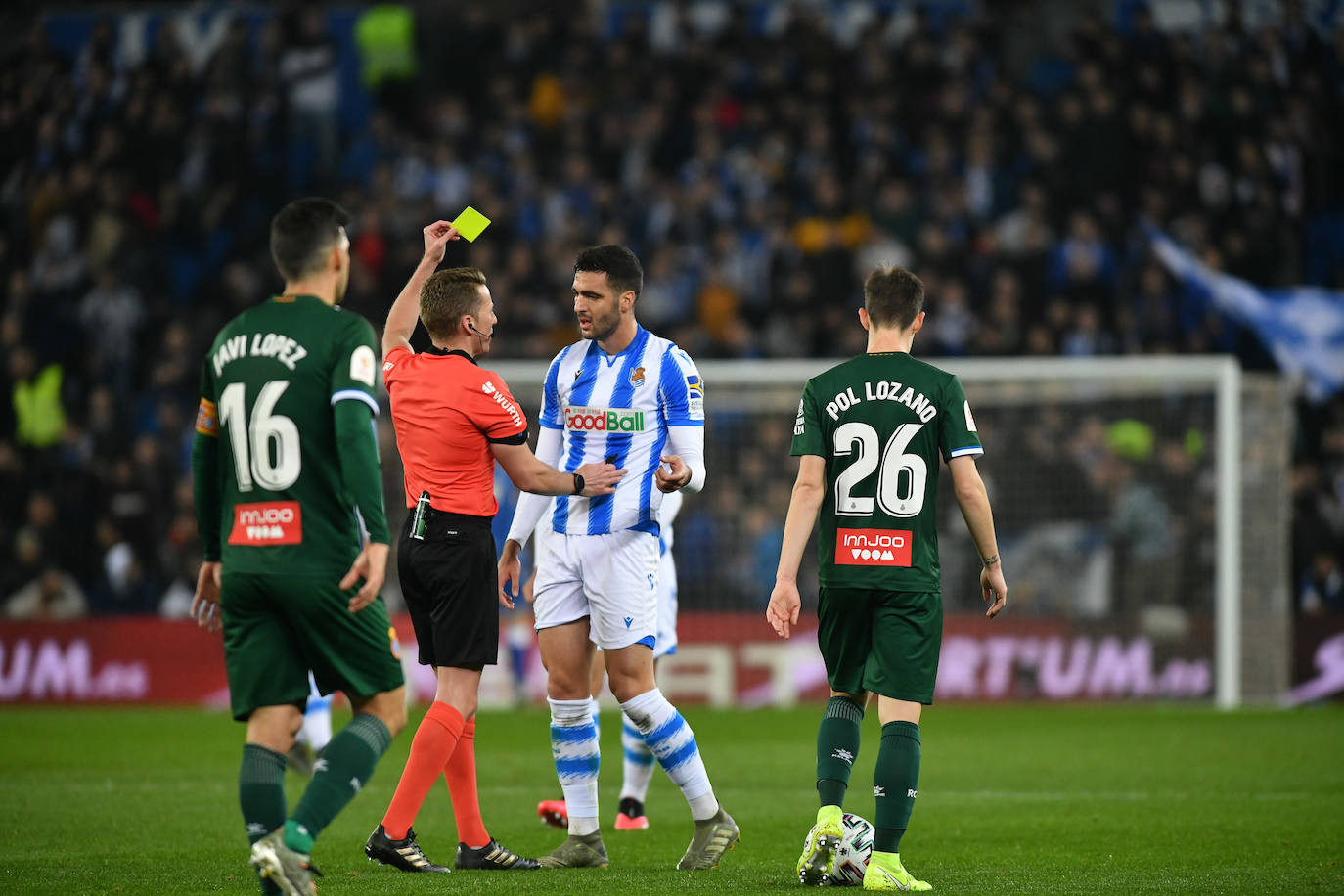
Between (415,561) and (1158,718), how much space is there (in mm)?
9501

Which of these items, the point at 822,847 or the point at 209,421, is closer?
the point at 209,421

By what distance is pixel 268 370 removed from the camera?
17.5ft

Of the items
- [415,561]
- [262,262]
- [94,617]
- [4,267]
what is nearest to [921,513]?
[415,561]

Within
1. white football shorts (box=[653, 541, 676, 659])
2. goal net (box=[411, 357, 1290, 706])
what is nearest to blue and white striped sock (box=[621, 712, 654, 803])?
white football shorts (box=[653, 541, 676, 659])

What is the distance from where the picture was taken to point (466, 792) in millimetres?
6680

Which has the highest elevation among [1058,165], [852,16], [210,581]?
[852,16]

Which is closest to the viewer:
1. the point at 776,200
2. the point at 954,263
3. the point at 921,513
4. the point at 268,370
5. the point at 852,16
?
the point at 268,370

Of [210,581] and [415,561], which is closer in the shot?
[210,581]

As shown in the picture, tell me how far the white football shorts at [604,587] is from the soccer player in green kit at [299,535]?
1.38 meters

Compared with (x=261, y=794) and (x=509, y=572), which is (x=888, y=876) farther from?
(x=261, y=794)

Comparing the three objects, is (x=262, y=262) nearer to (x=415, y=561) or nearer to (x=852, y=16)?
(x=852, y=16)

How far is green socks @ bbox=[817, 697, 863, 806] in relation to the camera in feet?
20.1

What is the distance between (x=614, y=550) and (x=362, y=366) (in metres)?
1.75

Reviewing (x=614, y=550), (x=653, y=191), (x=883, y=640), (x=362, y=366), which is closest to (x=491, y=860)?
(x=614, y=550)
